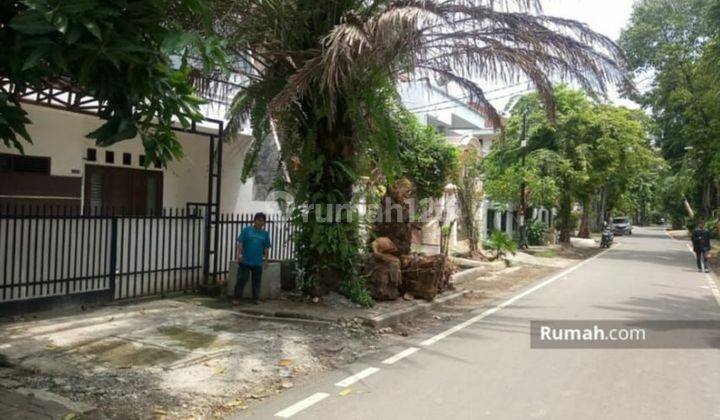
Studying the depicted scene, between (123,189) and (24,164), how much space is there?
221 cm

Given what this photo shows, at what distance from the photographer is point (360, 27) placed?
8.39m

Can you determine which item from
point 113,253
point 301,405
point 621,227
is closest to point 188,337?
point 113,253

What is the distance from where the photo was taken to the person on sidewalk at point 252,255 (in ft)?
34.4

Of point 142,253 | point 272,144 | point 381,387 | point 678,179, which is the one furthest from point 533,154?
point 381,387

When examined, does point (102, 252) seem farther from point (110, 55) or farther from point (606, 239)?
point (606, 239)

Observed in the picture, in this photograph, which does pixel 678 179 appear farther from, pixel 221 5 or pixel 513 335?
pixel 221 5

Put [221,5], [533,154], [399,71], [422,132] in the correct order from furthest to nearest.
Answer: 1. [533,154]
2. [422,132]
3. [399,71]
4. [221,5]

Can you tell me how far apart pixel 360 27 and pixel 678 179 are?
34.9m

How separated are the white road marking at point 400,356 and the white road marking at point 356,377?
1.20 ft

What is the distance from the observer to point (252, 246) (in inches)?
413

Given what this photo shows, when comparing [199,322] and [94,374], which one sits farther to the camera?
[199,322]

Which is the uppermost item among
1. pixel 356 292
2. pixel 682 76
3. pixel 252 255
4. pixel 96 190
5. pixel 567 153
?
pixel 682 76

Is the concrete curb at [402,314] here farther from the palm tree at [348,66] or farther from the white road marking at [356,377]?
the white road marking at [356,377]

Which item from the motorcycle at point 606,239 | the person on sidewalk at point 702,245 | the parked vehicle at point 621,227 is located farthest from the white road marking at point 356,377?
the parked vehicle at point 621,227
